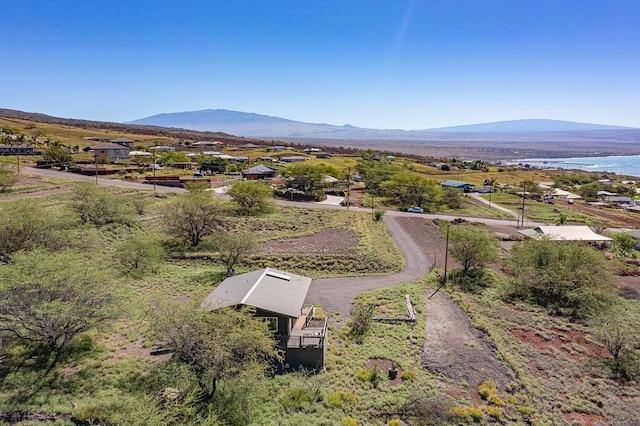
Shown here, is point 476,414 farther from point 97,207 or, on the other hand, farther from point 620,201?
point 620,201

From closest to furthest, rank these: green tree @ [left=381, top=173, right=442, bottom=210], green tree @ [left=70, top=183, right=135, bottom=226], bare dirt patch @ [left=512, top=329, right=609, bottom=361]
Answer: bare dirt patch @ [left=512, top=329, right=609, bottom=361] < green tree @ [left=70, top=183, right=135, bottom=226] < green tree @ [left=381, top=173, right=442, bottom=210]

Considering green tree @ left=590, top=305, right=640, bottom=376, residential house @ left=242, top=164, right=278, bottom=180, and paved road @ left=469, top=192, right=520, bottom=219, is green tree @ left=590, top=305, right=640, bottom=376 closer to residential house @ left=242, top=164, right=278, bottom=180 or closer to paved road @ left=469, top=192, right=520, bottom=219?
paved road @ left=469, top=192, right=520, bottom=219

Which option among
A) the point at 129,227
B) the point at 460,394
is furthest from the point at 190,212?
the point at 460,394

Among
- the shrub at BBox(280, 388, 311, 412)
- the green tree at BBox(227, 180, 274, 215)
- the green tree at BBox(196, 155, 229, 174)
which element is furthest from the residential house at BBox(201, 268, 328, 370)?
the green tree at BBox(196, 155, 229, 174)

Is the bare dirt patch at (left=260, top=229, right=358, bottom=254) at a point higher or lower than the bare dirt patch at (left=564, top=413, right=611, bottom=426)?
higher

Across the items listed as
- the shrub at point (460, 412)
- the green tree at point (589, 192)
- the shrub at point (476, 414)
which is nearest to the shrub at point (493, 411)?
the shrub at point (476, 414)

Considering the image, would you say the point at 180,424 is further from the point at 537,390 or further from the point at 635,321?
the point at 635,321

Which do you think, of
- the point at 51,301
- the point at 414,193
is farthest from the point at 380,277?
the point at 414,193
